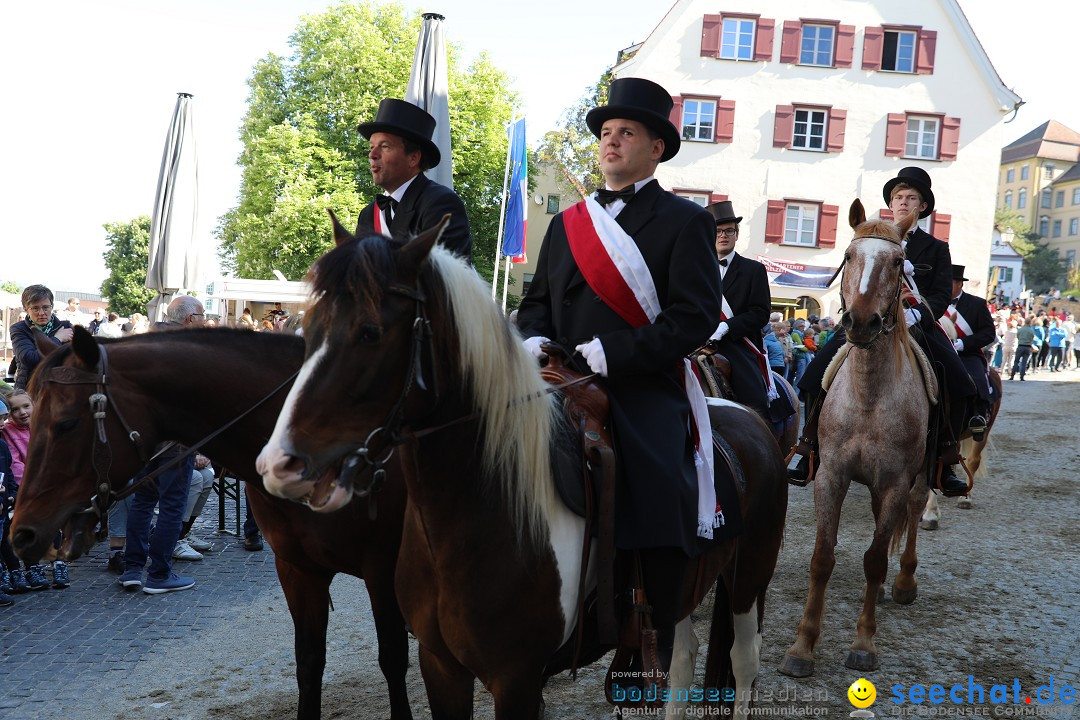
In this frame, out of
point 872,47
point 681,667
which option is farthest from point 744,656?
point 872,47

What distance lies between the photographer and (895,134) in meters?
29.6

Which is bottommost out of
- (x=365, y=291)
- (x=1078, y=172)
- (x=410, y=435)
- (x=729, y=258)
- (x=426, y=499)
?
(x=426, y=499)

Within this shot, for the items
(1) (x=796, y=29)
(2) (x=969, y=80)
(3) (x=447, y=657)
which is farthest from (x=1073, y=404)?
(3) (x=447, y=657)

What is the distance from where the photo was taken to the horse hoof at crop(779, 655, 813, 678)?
16.1 ft

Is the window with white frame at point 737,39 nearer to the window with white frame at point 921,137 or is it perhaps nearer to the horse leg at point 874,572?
the window with white frame at point 921,137

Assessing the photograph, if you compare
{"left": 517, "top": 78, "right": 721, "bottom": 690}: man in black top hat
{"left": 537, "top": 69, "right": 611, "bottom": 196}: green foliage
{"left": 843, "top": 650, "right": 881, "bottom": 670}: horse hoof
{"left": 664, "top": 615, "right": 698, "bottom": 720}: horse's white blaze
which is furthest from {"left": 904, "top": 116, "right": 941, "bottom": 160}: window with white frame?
{"left": 517, "top": 78, "right": 721, "bottom": 690}: man in black top hat

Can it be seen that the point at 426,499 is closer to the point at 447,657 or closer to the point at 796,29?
the point at 447,657

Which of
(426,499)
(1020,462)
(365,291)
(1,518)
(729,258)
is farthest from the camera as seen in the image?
(1020,462)

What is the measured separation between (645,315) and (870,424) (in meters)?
3.19

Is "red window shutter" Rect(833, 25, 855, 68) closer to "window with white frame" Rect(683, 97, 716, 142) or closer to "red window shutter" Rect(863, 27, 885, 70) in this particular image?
"red window shutter" Rect(863, 27, 885, 70)

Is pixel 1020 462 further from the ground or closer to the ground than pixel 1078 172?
closer to the ground

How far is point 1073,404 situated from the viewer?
69.8ft

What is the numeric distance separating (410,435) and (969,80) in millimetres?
33318

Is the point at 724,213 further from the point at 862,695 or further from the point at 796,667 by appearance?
the point at 862,695
